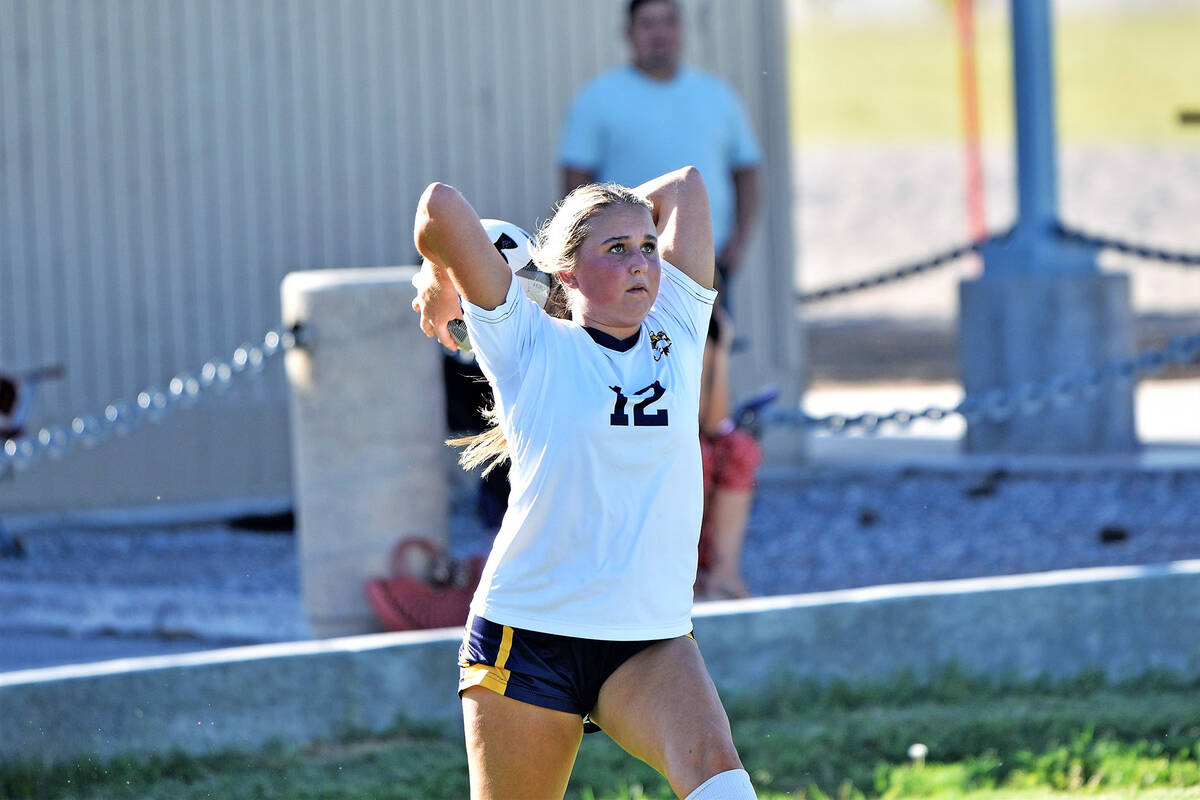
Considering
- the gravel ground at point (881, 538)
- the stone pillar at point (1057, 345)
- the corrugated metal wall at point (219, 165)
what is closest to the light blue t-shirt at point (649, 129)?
the gravel ground at point (881, 538)

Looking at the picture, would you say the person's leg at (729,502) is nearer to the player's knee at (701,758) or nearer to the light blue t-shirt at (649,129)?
the light blue t-shirt at (649,129)

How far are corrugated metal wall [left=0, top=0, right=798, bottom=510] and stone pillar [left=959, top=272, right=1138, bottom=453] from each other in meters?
2.41

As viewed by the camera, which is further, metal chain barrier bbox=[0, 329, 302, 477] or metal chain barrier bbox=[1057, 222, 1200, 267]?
metal chain barrier bbox=[1057, 222, 1200, 267]

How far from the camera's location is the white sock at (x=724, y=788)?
305cm

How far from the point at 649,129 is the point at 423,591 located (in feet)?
7.46

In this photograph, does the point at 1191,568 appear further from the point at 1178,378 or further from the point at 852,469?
the point at 1178,378

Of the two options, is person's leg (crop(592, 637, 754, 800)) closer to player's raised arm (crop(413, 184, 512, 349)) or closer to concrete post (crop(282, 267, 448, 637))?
player's raised arm (crop(413, 184, 512, 349))

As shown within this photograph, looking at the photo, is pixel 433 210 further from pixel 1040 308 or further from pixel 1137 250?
pixel 1040 308

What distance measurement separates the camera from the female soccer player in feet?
10.5

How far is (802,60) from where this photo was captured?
6988 centimetres

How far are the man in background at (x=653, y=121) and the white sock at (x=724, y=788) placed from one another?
4.44 metres

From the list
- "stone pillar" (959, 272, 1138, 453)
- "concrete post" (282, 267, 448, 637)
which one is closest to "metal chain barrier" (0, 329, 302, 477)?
"concrete post" (282, 267, 448, 637)

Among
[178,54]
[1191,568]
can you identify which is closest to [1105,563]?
[1191,568]

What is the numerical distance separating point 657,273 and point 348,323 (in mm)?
2860
